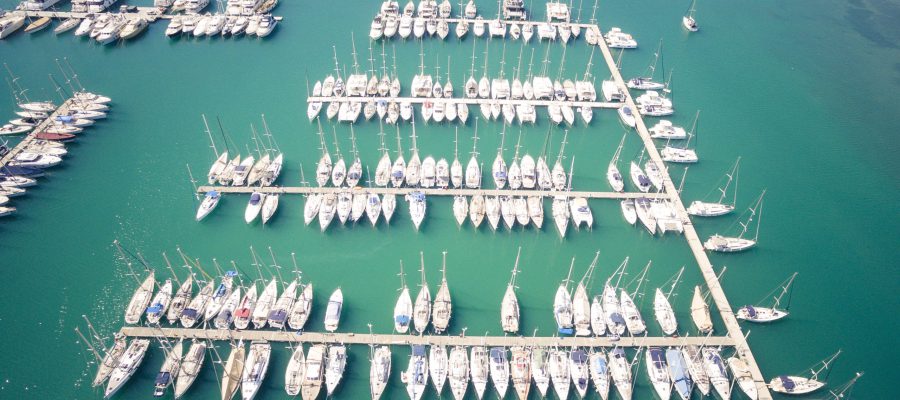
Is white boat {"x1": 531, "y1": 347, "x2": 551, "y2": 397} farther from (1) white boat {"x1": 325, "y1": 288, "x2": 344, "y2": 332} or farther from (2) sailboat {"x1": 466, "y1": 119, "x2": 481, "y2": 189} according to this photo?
(2) sailboat {"x1": 466, "y1": 119, "x2": 481, "y2": 189}

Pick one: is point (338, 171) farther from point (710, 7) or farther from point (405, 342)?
point (710, 7)

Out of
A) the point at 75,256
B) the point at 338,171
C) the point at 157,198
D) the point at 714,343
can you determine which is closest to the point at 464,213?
the point at 338,171

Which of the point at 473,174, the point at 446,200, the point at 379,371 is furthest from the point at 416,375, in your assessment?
the point at 473,174

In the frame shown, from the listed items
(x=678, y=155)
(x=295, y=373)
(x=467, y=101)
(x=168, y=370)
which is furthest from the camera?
(x=467, y=101)

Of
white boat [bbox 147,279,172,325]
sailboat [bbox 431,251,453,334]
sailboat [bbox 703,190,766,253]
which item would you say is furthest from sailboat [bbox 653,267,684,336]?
white boat [bbox 147,279,172,325]

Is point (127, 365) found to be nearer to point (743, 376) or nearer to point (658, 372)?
point (658, 372)
